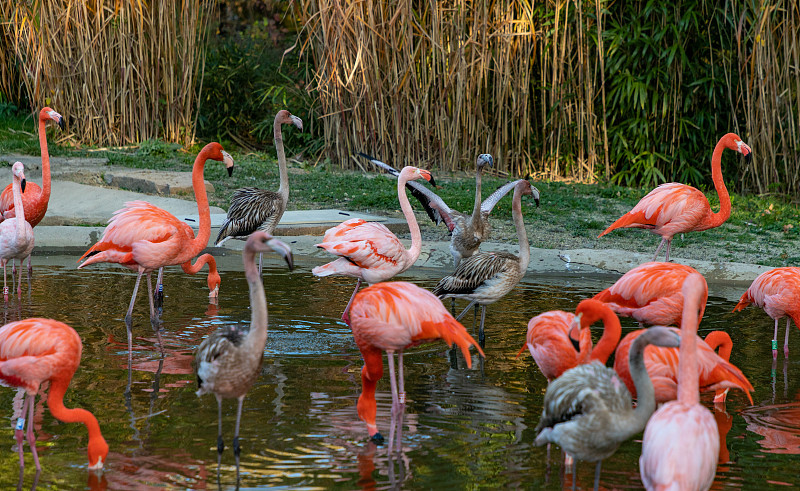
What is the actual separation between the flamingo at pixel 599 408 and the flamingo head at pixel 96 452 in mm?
1707

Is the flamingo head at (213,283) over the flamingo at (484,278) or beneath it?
beneath

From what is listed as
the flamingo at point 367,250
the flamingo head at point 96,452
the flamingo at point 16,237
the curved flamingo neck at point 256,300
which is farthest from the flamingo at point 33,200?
the curved flamingo neck at point 256,300

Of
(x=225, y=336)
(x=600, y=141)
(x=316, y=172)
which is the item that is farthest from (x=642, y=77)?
(x=225, y=336)

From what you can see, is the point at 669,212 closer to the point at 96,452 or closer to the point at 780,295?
the point at 780,295

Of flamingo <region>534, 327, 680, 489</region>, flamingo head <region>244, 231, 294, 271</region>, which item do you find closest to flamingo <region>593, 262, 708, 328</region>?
flamingo <region>534, 327, 680, 489</region>

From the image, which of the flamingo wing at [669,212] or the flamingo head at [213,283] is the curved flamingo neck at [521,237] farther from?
the flamingo head at [213,283]

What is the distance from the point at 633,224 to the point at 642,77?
15.3 ft

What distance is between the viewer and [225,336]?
3594 millimetres

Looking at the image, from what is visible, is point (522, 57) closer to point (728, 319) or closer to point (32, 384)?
point (728, 319)

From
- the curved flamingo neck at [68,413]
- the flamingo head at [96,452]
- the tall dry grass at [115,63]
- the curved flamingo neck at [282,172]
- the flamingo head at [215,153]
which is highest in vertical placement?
the tall dry grass at [115,63]

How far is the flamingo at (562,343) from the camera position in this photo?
368 cm

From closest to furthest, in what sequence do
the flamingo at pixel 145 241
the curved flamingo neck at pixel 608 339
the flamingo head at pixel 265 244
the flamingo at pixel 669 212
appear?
the flamingo head at pixel 265 244, the curved flamingo neck at pixel 608 339, the flamingo at pixel 145 241, the flamingo at pixel 669 212

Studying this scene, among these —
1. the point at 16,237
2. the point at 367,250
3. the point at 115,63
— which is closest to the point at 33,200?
the point at 16,237

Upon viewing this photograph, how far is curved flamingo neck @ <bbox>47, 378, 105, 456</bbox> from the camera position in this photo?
3.47m
